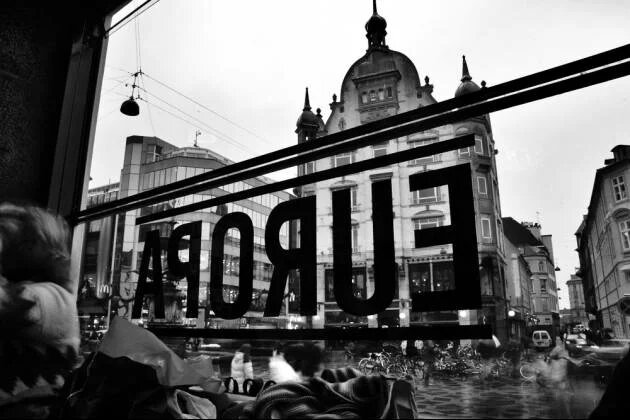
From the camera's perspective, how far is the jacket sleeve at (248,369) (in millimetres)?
1521

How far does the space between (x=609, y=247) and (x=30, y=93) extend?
224 cm

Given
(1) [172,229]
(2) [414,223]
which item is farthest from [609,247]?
(1) [172,229]

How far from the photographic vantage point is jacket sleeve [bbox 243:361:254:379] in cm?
152

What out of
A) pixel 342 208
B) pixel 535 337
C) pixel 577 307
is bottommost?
pixel 535 337

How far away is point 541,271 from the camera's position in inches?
59.4

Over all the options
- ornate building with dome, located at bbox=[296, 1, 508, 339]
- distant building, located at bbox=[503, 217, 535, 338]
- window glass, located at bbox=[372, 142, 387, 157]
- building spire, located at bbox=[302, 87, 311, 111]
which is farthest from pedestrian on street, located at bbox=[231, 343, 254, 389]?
building spire, located at bbox=[302, 87, 311, 111]

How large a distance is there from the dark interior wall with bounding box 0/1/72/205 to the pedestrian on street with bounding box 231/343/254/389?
3.66ft

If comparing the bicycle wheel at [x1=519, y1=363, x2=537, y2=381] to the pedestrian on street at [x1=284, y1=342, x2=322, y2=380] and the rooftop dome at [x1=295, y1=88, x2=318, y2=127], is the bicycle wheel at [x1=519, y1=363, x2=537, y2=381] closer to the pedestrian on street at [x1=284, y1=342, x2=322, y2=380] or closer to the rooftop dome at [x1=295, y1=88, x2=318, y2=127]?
the pedestrian on street at [x1=284, y1=342, x2=322, y2=380]

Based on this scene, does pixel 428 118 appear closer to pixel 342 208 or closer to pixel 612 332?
pixel 342 208

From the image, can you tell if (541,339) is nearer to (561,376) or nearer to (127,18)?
(561,376)

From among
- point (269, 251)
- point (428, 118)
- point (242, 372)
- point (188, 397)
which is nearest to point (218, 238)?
point (269, 251)

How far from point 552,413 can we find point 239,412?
0.77 metres

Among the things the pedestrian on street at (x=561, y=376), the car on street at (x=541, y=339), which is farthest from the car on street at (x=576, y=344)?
the car on street at (x=541, y=339)

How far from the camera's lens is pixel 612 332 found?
97 centimetres
